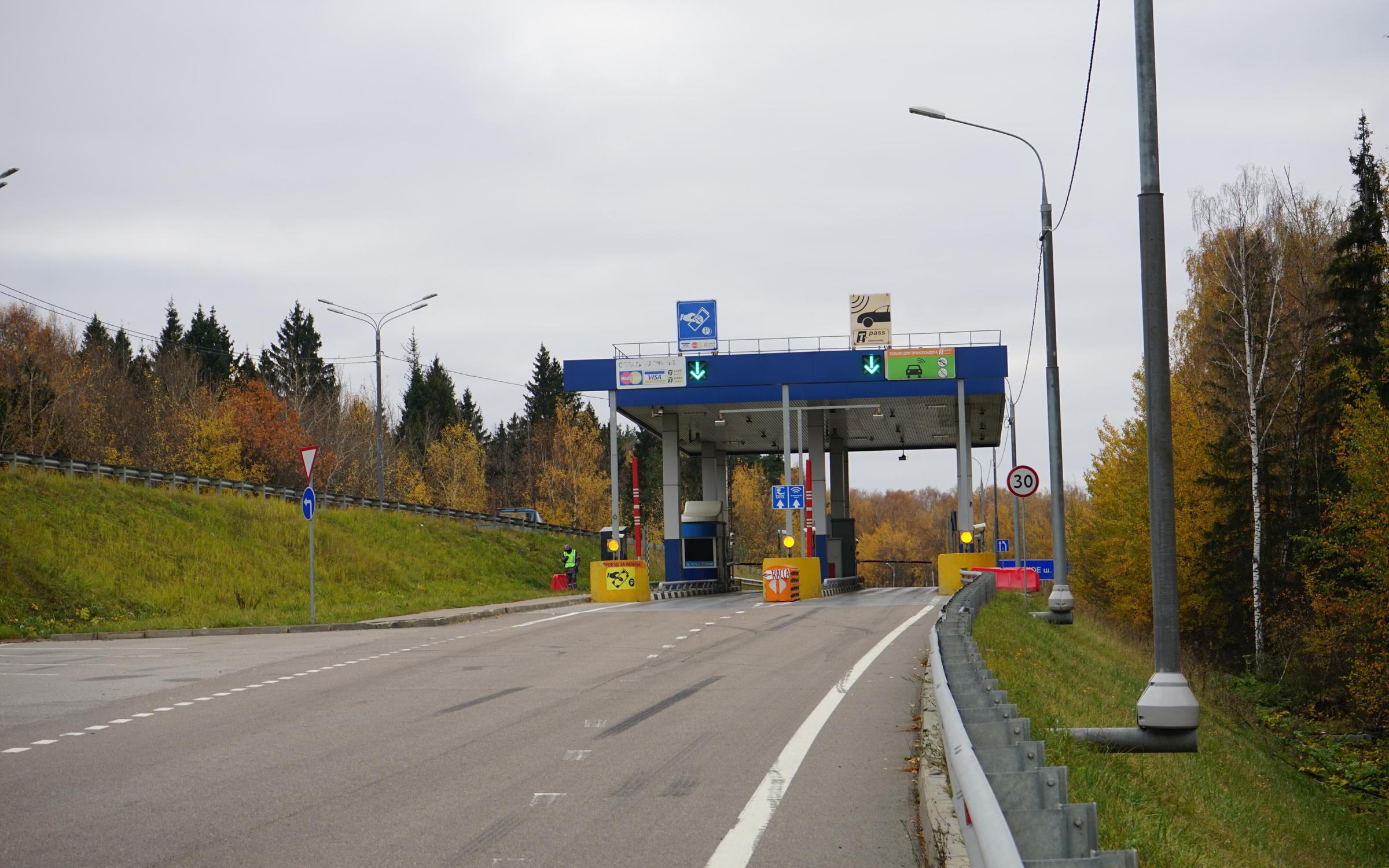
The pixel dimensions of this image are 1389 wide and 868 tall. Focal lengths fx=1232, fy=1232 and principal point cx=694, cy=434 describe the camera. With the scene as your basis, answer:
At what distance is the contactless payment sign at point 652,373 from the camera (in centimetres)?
3991

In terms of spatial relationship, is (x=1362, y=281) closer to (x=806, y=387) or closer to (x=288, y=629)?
(x=806, y=387)

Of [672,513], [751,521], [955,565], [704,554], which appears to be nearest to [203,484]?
[672,513]

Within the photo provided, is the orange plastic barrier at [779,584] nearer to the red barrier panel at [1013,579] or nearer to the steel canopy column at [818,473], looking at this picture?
the red barrier panel at [1013,579]

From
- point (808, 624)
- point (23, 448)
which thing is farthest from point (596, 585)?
point (23, 448)

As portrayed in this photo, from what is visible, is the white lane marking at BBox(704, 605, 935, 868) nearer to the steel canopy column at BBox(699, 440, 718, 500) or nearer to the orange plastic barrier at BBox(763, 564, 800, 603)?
the orange plastic barrier at BBox(763, 564, 800, 603)

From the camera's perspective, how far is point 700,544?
1932 inches

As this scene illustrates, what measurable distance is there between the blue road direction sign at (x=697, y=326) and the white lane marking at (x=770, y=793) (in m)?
27.9

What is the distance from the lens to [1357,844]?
16.5 metres

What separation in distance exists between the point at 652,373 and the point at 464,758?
102ft

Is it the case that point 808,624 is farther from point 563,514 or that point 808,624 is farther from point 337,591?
point 563,514

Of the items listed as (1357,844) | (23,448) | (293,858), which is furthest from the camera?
(23,448)

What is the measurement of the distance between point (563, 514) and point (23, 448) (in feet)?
128

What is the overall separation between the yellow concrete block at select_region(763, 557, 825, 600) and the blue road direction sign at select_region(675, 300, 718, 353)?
25.7 feet

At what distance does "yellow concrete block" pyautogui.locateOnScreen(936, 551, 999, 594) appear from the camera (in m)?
37.3
